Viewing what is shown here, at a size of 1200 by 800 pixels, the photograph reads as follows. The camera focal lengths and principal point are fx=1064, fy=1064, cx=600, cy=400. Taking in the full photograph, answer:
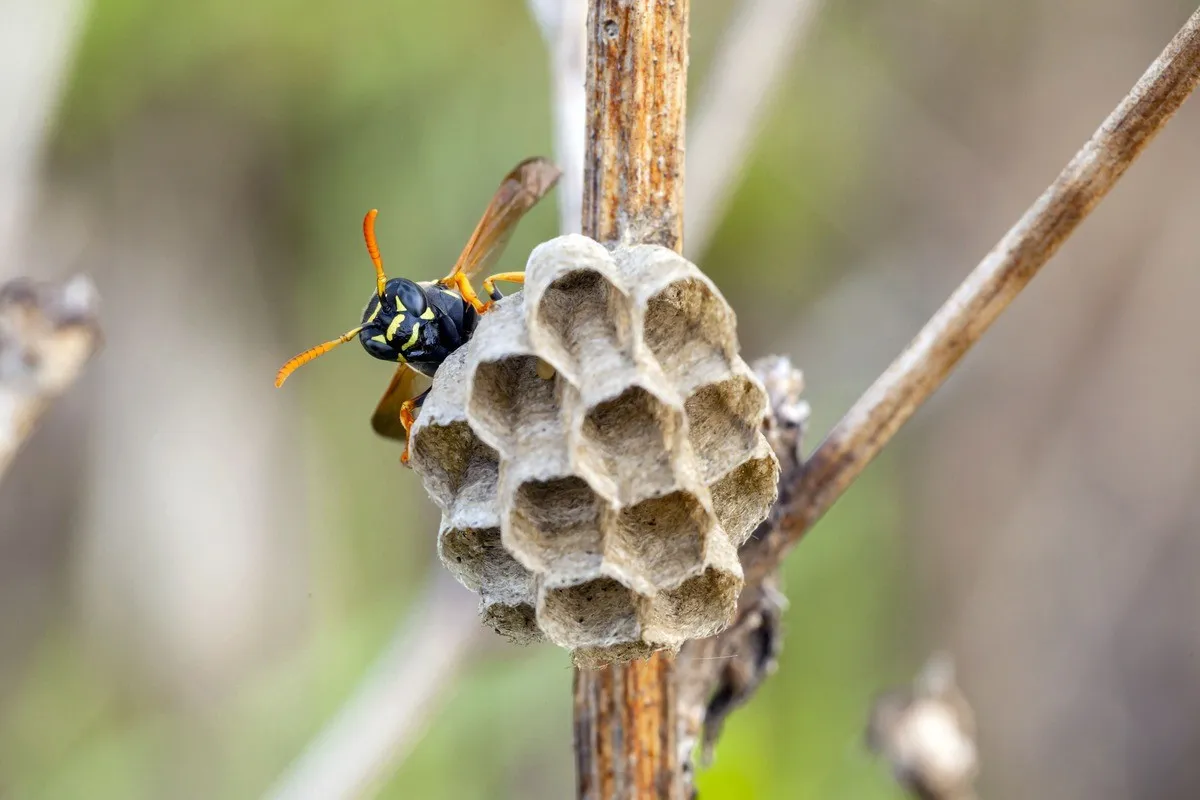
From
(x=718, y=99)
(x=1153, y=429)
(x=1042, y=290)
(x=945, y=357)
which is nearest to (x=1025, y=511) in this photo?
(x=1153, y=429)

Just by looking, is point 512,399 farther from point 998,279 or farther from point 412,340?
point 998,279

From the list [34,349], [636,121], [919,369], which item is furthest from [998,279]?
[34,349]

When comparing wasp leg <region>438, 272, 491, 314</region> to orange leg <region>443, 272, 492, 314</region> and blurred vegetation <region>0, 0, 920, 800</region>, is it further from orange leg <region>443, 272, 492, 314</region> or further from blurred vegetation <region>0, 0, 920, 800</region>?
blurred vegetation <region>0, 0, 920, 800</region>

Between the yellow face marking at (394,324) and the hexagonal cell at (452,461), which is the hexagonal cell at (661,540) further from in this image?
the yellow face marking at (394,324)

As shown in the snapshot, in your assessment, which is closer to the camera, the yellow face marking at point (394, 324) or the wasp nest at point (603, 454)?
the wasp nest at point (603, 454)

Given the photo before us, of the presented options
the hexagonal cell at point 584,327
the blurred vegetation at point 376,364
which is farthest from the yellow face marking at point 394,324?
the blurred vegetation at point 376,364

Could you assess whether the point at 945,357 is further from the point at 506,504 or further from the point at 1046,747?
the point at 1046,747

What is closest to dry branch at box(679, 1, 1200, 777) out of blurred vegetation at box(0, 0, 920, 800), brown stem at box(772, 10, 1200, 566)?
brown stem at box(772, 10, 1200, 566)
